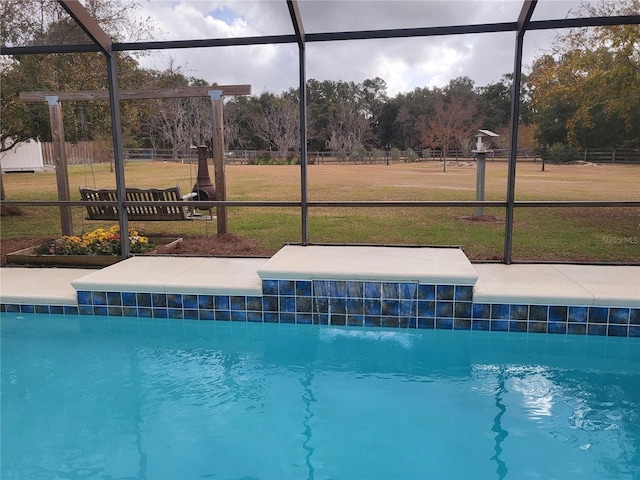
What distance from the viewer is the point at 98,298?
13.7 feet

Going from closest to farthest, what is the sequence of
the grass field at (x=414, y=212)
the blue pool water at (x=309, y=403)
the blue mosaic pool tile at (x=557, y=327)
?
the blue pool water at (x=309, y=403)
the blue mosaic pool tile at (x=557, y=327)
the grass field at (x=414, y=212)

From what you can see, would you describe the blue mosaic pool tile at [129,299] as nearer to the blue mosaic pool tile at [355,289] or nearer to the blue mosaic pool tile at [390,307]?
the blue mosaic pool tile at [355,289]

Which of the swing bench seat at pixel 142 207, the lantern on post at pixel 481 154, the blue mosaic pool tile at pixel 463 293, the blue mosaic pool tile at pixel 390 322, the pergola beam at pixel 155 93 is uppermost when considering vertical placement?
the pergola beam at pixel 155 93

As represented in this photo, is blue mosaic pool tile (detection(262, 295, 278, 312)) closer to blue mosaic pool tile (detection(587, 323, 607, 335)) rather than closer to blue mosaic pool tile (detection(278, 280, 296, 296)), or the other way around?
blue mosaic pool tile (detection(278, 280, 296, 296))

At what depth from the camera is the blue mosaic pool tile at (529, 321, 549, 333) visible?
145 inches

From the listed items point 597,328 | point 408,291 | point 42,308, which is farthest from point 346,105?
point 597,328

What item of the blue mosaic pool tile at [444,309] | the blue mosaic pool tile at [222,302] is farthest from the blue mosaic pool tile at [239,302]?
the blue mosaic pool tile at [444,309]

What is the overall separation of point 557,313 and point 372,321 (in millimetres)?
1357

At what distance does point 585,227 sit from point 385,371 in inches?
221

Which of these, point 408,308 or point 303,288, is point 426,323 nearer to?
point 408,308

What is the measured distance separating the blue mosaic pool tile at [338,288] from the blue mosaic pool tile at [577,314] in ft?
5.41

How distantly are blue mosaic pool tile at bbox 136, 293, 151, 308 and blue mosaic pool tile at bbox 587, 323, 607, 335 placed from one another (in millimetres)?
3403

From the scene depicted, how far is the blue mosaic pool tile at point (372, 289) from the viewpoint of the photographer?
3.84 m

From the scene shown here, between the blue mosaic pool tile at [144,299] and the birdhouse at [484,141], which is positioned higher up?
the birdhouse at [484,141]
